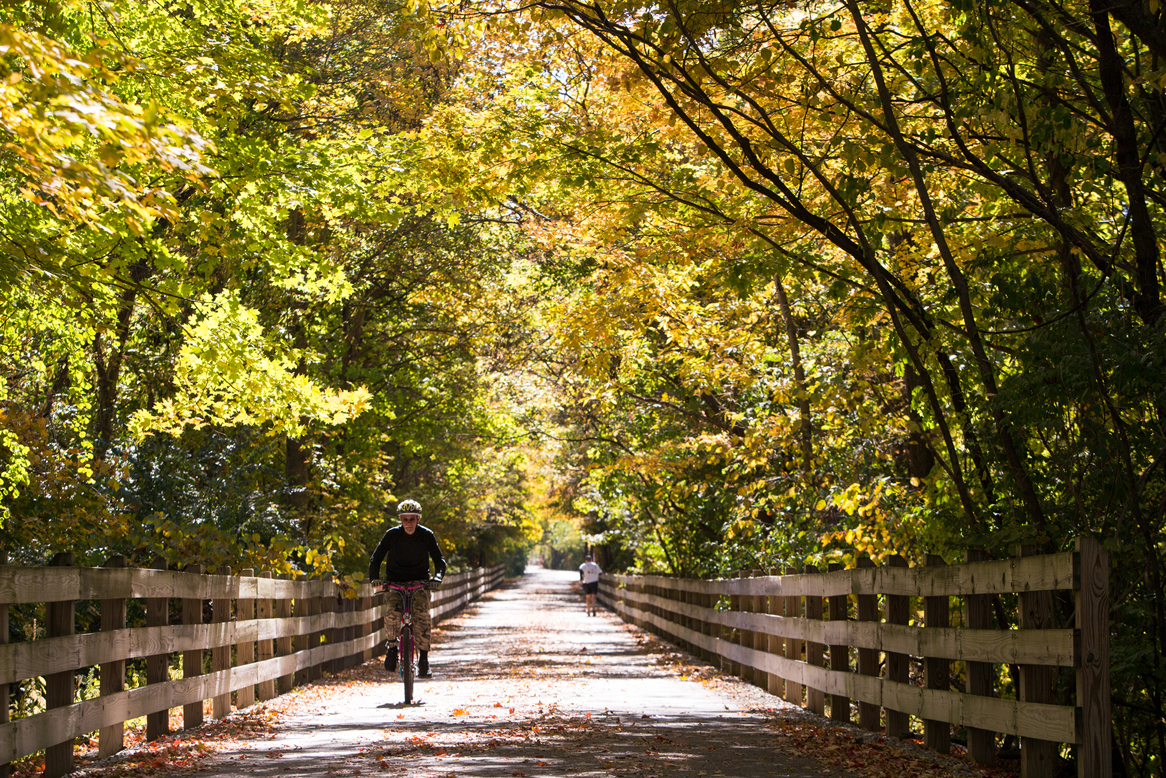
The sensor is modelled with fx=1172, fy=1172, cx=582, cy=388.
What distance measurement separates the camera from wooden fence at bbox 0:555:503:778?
5.85 m

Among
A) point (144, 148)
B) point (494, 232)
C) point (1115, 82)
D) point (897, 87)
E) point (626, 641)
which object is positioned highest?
point (494, 232)

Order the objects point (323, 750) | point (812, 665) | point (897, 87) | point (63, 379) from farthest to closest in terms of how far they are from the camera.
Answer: point (63, 379) → point (812, 665) → point (897, 87) → point (323, 750)

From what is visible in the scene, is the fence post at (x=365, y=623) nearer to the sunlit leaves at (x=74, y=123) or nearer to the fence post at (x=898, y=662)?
the fence post at (x=898, y=662)

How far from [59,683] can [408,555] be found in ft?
17.5

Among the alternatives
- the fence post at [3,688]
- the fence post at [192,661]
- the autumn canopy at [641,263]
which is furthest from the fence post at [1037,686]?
the fence post at [192,661]

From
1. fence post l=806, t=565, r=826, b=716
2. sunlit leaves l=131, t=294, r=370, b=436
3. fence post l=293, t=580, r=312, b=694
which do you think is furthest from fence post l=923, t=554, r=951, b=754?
sunlit leaves l=131, t=294, r=370, b=436

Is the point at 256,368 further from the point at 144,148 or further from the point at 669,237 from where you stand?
the point at 144,148

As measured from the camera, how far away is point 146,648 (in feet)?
24.7

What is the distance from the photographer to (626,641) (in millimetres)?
23219

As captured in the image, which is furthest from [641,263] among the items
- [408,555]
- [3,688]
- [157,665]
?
[3,688]

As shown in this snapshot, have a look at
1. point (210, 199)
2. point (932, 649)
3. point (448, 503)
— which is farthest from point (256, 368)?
point (448, 503)

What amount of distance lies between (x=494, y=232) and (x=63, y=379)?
320 inches

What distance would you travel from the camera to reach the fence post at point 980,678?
659 centimetres

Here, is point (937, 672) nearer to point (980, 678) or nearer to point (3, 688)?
point (980, 678)
